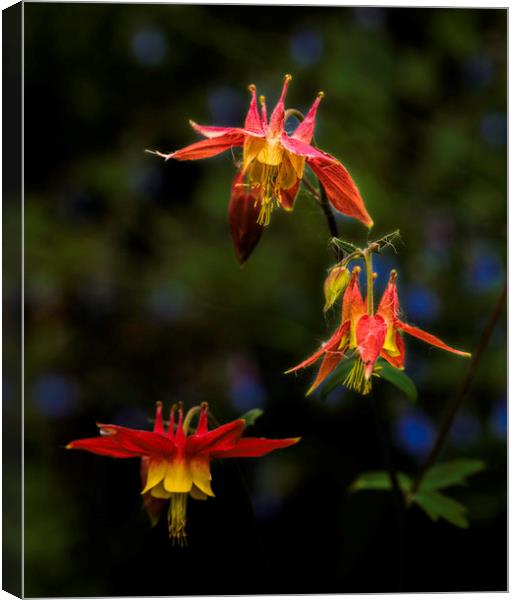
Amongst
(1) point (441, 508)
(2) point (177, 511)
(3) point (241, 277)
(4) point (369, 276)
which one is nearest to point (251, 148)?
(4) point (369, 276)

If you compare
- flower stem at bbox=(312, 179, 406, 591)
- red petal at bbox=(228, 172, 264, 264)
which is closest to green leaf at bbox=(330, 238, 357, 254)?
flower stem at bbox=(312, 179, 406, 591)

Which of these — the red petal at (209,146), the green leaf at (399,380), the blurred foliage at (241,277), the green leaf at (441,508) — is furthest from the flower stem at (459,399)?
the red petal at (209,146)

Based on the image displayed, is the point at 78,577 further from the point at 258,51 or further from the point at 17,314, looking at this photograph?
the point at 258,51

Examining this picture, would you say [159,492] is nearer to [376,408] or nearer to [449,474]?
[376,408]

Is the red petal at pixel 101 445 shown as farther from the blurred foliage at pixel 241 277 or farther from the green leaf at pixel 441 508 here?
the blurred foliage at pixel 241 277

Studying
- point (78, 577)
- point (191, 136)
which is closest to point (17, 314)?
point (78, 577)

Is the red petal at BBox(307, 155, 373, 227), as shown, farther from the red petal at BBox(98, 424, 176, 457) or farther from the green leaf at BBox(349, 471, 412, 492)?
the green leaf at BBox(349, 471, 412, 492)
